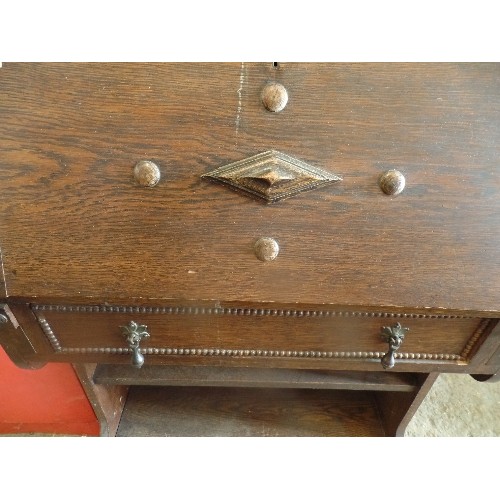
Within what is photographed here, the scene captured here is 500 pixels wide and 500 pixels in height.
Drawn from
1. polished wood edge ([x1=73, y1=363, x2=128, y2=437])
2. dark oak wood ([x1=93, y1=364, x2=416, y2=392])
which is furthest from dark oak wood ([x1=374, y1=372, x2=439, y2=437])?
polished wood edge ([x1=73, y1=363, x2=128, y2=437])

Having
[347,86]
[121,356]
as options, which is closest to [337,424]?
[121,356]

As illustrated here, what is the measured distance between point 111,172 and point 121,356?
1.24ft

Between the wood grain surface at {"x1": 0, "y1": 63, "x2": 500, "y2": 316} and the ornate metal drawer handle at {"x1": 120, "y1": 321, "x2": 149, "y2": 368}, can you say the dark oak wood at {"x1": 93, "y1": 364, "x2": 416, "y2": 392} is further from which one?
the wood grain surface at {"x1": 0, "y1": 63, "x2": 500, "y2": 316}

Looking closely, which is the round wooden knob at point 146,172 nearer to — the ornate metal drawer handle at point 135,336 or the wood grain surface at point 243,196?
the wood grain surface at point 243,196

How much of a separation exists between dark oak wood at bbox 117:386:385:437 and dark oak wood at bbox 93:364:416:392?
0.89 ft

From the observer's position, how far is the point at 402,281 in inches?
27.9

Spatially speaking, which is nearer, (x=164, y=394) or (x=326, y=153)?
(x=326, y=153)

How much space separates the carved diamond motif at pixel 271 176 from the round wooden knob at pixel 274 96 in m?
0.07

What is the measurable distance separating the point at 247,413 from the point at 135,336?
0.60 meters

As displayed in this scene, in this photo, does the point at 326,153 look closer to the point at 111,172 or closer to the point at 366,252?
the point at 366,252

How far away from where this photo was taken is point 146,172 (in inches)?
27.1

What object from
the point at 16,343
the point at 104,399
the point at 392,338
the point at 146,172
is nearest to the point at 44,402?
the point at 104,399

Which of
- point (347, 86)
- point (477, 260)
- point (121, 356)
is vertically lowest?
point (121, 356)

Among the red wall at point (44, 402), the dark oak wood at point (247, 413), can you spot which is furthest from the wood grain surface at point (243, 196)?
the dark oak wood at point (247, 413)
